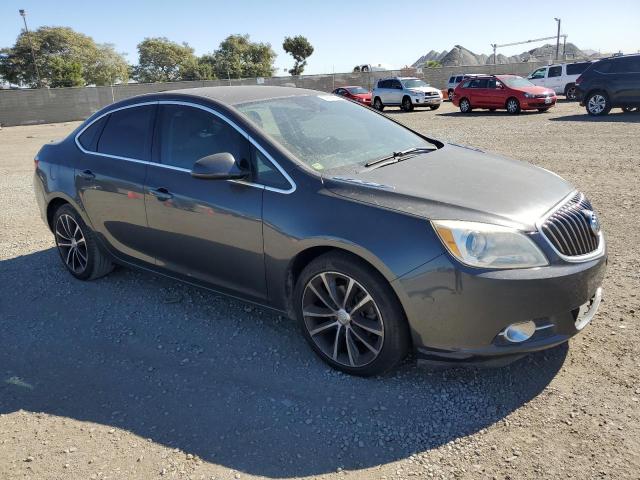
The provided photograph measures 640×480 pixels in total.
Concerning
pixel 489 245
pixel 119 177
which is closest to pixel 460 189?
pixel 489 245

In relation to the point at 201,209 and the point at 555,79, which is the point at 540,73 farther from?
the point at 201,209

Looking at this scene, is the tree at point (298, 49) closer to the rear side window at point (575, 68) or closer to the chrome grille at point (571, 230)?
the rear side window at point (575, 68)

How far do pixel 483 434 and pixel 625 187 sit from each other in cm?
604

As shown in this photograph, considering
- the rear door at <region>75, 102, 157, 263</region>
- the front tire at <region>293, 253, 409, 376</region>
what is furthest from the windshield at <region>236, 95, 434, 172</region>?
the rear door at <region>75, 102, 157, 263</region>

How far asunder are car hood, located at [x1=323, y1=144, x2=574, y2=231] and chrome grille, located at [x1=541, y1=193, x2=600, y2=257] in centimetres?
7

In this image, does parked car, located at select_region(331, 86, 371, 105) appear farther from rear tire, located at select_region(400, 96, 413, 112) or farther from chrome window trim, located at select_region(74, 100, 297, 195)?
chrome window trim, located at select_region(74, 100, 297, 195)

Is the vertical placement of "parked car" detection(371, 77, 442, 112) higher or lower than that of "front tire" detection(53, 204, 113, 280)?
higher

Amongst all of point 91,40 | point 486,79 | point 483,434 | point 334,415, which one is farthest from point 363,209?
point 91,40

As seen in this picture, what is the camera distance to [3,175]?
12.3 m

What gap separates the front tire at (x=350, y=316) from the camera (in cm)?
297

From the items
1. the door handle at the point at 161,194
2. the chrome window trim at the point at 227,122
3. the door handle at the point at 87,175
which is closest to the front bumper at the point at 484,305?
the chrome window trim at the point at 227,122

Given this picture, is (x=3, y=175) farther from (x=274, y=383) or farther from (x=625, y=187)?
(x=625, y=187)

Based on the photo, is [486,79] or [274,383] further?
[486,79]

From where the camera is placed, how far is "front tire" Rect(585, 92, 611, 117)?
1650cm
